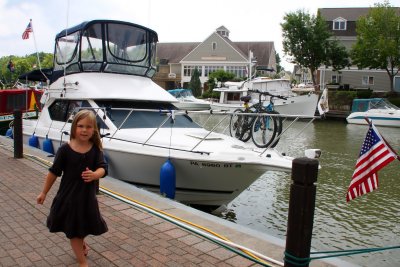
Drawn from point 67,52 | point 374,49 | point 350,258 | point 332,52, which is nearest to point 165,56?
point 332,52

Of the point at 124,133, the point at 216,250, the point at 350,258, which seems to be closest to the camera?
the point at 216,250

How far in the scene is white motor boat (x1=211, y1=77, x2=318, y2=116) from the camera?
31.8 meters

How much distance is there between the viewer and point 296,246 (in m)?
3.19

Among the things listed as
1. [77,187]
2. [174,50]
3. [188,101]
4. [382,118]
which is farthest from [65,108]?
[174,50]

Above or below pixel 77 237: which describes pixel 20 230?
below

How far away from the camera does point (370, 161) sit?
15.2 ft

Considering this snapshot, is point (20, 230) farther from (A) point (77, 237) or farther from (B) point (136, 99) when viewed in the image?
(B) point (136, 99)

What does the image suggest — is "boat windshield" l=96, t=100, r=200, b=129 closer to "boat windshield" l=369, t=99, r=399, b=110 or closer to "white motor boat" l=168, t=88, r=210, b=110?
"boat windshield" l=369, t=99, r=399, b=110

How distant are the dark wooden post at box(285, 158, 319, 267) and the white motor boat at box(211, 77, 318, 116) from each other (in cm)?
2671

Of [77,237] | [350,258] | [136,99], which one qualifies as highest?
[136,99]

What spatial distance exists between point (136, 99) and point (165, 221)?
440 cm

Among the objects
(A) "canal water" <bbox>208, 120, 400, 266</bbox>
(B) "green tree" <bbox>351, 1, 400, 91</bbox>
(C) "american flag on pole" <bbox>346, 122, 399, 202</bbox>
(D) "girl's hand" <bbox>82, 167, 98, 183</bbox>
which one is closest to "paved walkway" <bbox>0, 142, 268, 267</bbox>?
(D) "girl's hand" <bbox>82, 167, 98, 183</bbox>

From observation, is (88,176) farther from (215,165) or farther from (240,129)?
(240,129)

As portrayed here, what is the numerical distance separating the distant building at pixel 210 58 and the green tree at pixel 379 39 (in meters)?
17.5
